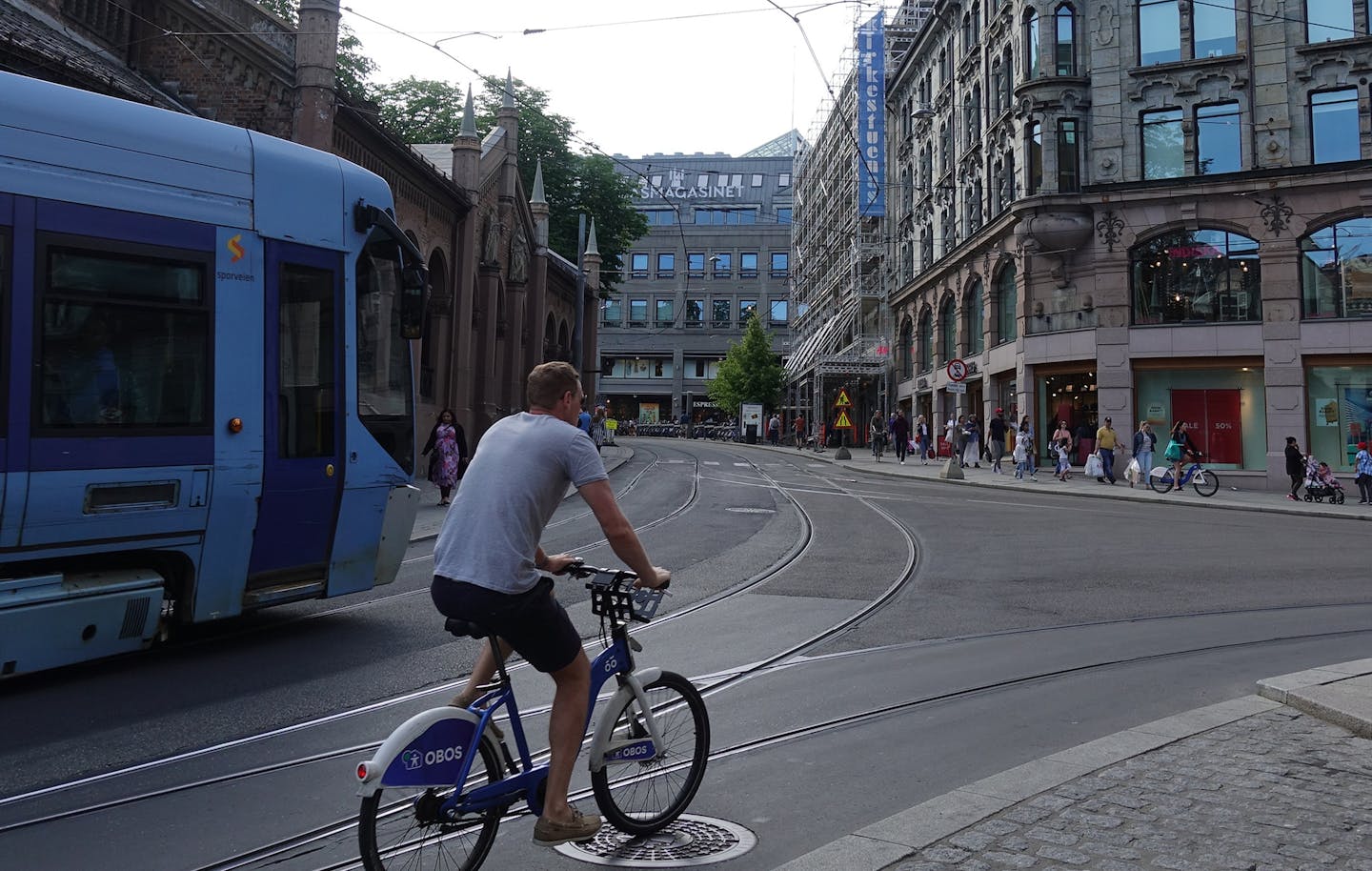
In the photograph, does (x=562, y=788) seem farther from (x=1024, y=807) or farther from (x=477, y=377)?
(x=477, y=377)

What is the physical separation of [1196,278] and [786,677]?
26.1 metres

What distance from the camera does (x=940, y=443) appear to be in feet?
132

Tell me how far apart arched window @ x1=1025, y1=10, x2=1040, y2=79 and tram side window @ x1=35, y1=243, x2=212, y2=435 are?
2952cm

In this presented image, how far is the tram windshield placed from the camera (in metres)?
7.72

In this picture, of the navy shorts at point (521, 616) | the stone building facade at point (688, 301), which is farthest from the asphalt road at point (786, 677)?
the stone building facade at point (688, 301)

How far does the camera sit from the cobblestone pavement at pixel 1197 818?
3357 mm

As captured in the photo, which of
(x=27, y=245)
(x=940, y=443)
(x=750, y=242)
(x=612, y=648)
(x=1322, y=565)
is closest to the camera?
(x=612, y=648)

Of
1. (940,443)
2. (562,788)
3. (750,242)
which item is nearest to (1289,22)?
(940,443)

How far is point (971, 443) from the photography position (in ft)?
108

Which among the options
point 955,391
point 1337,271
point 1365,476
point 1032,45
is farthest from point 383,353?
point 1032,45

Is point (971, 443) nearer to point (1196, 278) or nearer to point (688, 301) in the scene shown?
point (1196, 278)

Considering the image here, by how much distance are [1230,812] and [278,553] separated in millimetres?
5941

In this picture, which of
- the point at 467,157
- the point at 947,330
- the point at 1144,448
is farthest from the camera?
the point at 947,330

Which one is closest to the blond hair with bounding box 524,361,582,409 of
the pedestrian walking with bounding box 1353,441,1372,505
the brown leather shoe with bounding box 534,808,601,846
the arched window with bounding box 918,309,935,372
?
the brown leather shoe with bounding box 534,808,601,846
